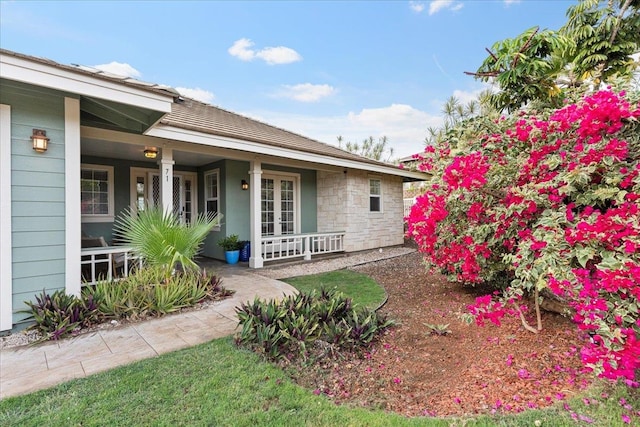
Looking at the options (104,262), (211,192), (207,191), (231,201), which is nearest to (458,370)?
(104,262)

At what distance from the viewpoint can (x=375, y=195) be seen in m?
10.5

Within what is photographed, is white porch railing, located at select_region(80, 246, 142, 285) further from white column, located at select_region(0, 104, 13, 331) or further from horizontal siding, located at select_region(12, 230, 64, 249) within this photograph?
white column, located at select_region(0, 104, 13, 331)

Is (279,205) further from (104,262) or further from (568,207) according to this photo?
(568,207)

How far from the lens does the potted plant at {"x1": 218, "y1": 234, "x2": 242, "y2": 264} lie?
771 cm

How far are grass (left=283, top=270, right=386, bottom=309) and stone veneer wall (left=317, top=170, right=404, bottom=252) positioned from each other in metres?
2.75

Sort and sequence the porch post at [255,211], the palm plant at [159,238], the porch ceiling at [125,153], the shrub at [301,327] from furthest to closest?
the porch post at [255,211]
the porch ceiling at [125,153]
the palm plant at [159,238]
the shrub at [301,327]

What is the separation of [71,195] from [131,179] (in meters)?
4.56

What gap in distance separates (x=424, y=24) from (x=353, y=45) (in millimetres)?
2452

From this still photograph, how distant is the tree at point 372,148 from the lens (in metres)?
26.0

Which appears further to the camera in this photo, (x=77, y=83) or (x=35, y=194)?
(x=35, y=194)

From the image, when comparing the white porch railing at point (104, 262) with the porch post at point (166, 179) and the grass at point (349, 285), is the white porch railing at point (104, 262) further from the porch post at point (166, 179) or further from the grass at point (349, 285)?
the grass at point (349, 285)

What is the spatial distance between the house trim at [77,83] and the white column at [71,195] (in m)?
0.57

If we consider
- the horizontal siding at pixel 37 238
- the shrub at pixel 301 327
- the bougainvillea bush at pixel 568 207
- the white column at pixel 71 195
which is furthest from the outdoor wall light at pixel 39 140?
the bougainvillea bush at pixel 568 207

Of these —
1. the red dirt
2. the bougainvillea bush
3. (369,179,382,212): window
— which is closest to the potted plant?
(369,179,382,212): window
